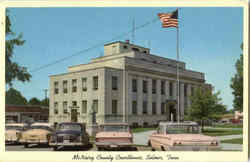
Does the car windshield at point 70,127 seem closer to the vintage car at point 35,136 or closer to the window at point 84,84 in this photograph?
the vintage car at point 35,136

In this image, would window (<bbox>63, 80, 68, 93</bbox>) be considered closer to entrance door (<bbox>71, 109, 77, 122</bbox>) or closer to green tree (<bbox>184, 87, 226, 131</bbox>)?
entrance door (<bbox>71, 109, 77, 122</bbox>)

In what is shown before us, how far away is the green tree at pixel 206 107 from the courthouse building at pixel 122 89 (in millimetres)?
5996

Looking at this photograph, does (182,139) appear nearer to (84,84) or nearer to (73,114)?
(84,84)

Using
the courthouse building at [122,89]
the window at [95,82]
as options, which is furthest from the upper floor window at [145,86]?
the window at [95,82]

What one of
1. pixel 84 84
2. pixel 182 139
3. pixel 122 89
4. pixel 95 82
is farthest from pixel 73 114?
pixel 182 139

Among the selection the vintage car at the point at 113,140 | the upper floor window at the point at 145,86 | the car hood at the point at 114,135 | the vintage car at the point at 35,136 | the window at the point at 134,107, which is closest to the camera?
the vintage car at the point at 113,140

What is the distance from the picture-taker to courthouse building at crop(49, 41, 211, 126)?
32.4m

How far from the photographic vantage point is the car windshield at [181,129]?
1254 cm

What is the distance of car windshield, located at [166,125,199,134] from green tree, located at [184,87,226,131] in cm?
1300

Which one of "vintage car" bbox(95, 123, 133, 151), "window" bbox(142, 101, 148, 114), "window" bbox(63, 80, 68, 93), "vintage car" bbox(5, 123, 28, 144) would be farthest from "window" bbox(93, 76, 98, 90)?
"vintage car" bbox(95, 123, 133, 151)

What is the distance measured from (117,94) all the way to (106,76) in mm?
2550

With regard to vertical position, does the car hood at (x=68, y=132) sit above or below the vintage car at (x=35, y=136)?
above

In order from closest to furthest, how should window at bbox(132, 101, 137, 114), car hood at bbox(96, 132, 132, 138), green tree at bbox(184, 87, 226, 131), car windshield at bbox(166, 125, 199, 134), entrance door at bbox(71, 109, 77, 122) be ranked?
car windshield at bbox(166, 125, 199, 134), car hood at bbox(96, 132, 132, 138), green tree at bbox(184, 87, 226, 131), entrance door at bbox(71, 109, 77, 122), window at bbox(132, 101, 137, 114)

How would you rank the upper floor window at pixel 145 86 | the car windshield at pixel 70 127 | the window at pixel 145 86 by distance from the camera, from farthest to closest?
the window at pixel 145 86, the upper floor window at pixel 145 86, the car windshield at pixel 70 127
